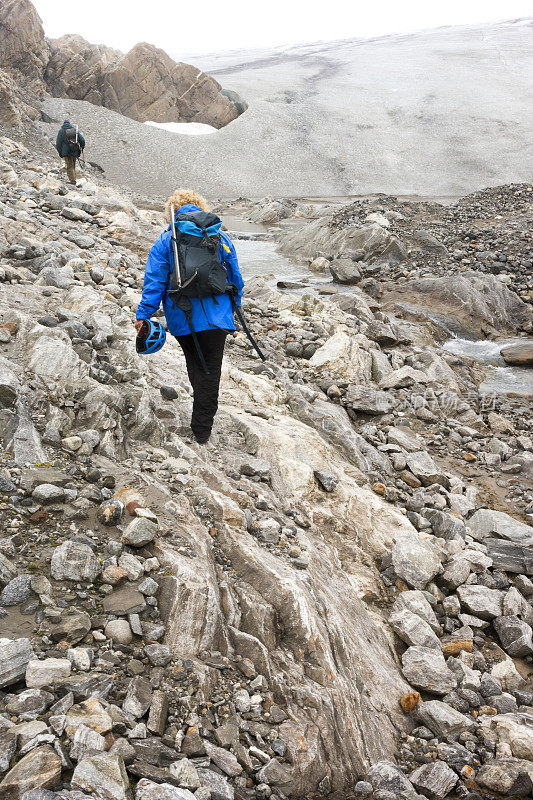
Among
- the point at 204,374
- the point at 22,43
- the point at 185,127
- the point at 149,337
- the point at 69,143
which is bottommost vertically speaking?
the point at 204,374

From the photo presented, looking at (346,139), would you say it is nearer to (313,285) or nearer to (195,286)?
(313,285)

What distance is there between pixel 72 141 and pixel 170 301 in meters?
15.7

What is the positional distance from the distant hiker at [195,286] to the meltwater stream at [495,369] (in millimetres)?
9543

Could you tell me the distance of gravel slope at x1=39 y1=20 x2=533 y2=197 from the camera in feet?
151

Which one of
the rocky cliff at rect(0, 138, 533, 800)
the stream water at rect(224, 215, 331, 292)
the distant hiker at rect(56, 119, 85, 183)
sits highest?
the distant hiker at rect(56, 119, 85, 183)

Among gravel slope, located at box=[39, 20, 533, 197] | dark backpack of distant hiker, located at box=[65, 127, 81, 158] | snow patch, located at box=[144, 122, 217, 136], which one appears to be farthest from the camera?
snow patch, located at box=[144, 122, 217, 136]

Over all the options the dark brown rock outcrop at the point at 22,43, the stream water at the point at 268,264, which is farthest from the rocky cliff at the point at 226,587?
the dark brown rock outcrop at the point at 22,43

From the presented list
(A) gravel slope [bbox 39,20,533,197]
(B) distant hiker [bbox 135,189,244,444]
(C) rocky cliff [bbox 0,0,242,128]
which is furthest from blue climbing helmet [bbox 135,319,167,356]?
(C) rocky cliff [bbox 0,0,242,128]

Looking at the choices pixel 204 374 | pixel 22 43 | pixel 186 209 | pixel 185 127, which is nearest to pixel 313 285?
pixel 204 374

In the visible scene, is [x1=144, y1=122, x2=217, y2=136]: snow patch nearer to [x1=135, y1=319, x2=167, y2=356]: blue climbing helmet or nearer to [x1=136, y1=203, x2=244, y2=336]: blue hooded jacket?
[x1=136, y1=203, x2=244, y2=336]: blue hooded jacket

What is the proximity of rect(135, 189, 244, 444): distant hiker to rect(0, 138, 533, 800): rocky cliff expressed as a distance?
863 mm

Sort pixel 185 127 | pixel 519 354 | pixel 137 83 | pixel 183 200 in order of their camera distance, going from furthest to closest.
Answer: pixel 185 127, pixel 137 83, pixel 519 354, pixel 183 200

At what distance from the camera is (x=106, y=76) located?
56.6 meters

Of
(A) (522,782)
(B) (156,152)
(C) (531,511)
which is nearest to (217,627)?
(A) (522,782)
